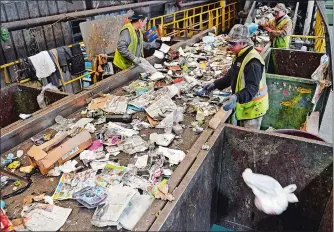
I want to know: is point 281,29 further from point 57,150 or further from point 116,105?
point 57,150

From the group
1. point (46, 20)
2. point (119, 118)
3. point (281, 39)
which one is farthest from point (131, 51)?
point (281, 39)

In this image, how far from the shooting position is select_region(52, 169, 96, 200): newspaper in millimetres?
2004

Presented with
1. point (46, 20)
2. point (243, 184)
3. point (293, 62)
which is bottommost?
point (243, 184)

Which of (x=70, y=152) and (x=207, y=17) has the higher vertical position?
(x=207, y=17)

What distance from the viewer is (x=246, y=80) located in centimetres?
311

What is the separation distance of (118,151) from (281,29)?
17.4 ft

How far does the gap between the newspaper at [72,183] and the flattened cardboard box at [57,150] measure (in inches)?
6.6

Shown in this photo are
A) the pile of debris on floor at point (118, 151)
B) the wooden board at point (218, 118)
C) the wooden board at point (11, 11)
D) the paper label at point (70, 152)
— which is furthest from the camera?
the wooden board at point (11, 11)

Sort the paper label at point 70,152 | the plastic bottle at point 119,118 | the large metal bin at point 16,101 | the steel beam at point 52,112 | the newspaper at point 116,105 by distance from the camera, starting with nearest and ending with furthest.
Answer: the paper label at point 70,152
the steel beam at point 52,112
the plastic bottle at point 119,118
the newspaper at point 116,105
the large metal bin at point 16,101

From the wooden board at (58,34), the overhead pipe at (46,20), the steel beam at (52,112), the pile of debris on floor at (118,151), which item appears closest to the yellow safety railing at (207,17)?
the overhead pipe at (46,20)

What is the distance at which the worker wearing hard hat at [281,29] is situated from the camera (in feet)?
20.1

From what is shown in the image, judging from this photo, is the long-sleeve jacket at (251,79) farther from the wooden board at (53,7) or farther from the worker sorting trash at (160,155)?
the wooden board at (53,7)

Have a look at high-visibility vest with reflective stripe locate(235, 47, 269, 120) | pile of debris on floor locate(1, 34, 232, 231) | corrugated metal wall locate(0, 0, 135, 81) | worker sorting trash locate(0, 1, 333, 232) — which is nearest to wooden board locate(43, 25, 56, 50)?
corrugated metal wall locate(0, 0, 135, 81)

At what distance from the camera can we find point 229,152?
9.12ft
